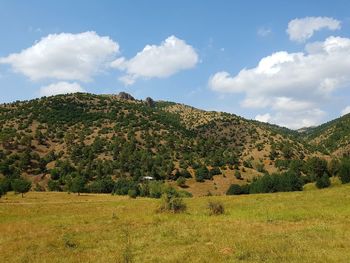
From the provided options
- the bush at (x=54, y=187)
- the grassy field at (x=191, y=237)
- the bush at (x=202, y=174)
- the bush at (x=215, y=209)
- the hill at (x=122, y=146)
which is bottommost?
the grassy field at (x=191, y=237)

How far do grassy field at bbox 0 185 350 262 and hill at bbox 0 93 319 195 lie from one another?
7432 centimetres

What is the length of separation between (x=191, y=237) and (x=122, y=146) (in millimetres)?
118199

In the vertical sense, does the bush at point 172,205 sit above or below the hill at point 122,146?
below

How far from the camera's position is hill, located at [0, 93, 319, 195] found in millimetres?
127125

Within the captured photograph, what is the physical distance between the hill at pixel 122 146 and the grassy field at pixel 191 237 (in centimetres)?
7432

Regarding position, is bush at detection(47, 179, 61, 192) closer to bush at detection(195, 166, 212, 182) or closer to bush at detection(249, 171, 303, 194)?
bush at detection(195, 166, 212, 182)

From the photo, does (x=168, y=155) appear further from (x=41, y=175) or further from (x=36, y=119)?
(x=36, y=119)

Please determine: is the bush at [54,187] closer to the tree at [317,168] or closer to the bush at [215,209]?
the tree at [317,168]

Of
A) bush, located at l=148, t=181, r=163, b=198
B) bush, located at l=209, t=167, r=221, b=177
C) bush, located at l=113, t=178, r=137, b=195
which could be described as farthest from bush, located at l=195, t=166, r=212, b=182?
bush, located at l=148, t=181, r=163, b=198

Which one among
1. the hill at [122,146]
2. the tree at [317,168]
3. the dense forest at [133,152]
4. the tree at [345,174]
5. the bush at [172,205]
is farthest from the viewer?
the hill at [122,146]

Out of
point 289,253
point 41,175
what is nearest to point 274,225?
point 289,253

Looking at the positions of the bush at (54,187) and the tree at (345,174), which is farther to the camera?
the bush at (54,187)

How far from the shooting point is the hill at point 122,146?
127125 millimetres

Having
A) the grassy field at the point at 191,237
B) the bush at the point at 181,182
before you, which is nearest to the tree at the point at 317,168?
the bush at the point at 181,182
